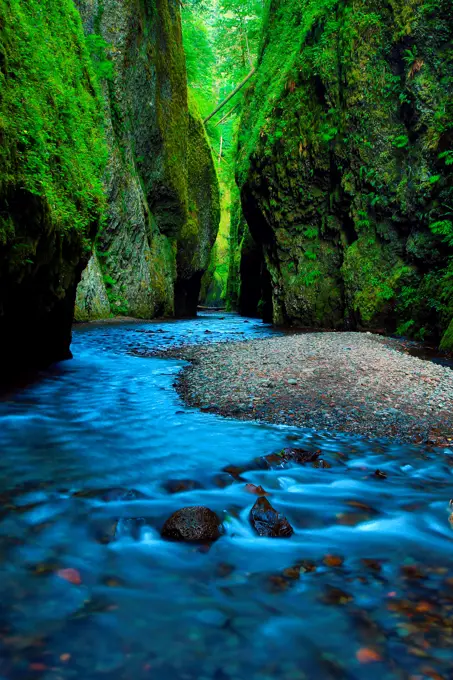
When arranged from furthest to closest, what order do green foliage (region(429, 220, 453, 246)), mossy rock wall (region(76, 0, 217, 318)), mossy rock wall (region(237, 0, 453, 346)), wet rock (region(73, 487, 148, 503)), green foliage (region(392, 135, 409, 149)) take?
mossy rock wall (region(76, 0, 217, 318)) → green foliage (region(392, 135, 409, 149)) → mossy rock wall (region(237, 0, 453, 346)) → green foliage (region(429, 220, 453, 246)) → wet rock (region(73, 487, 148, 503))

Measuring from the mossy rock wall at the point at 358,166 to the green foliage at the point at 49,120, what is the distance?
8.92 meters

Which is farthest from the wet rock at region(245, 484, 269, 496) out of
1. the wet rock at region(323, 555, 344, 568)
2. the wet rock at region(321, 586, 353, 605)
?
the wet rock at region(321, 586, 353, 605)

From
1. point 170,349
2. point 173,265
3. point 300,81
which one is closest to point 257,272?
point 173,265

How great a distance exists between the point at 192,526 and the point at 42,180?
4.49 m

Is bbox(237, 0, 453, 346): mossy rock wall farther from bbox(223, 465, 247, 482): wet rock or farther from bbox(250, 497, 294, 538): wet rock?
bbox(250, 497, 294, 538): wet rock

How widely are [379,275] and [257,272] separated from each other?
14.0m

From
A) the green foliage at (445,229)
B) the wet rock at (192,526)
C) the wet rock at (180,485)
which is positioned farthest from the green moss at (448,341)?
the wet rock at (192,526)

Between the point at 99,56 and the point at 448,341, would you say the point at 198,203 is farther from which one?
the point at 448,341

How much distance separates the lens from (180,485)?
333 cm

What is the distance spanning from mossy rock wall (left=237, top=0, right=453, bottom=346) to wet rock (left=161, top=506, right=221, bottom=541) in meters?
10.4

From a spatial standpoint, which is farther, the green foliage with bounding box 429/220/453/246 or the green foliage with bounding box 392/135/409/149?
the green foliage with bounding box 392/135/409/149

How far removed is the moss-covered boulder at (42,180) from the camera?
16.6 feet

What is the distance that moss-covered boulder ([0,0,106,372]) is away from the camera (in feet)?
16.6

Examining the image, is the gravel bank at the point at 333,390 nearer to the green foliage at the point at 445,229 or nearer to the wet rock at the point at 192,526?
the wet rock at the point at 192,526
